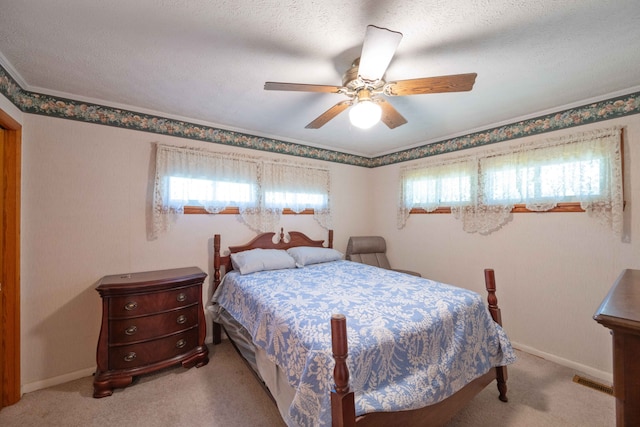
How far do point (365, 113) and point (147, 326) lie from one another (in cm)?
237

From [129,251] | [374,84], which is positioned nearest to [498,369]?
[374,84]

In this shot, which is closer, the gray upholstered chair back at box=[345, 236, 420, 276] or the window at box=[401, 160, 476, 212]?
the window at box=[401, 160, 476, 212]

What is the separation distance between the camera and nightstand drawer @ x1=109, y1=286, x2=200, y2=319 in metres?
1.96

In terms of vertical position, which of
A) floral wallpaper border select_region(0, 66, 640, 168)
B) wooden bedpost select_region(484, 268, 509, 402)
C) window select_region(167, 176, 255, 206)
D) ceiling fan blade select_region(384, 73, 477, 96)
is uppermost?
floral wallpaper border select_region(0, 66, 640, 168)

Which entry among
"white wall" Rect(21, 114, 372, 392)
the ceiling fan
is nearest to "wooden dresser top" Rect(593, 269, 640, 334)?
the ceiling fan

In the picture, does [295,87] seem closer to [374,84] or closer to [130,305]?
[374,84]

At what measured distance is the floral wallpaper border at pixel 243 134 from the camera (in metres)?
2.02

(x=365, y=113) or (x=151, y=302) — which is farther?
(x=151, y=302)

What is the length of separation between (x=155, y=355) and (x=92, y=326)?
0.69 m

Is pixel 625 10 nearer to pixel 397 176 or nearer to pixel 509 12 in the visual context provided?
pixel 509 12

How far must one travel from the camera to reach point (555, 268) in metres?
2.38

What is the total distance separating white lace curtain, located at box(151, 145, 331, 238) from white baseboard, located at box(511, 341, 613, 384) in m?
2.60

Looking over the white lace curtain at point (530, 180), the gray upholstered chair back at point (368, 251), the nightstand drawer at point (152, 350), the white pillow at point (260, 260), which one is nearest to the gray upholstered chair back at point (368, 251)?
the gray upholstered chair back at point (368, 251)

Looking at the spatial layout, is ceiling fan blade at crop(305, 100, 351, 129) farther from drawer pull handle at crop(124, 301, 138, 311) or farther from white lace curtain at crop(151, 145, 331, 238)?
drawer pull handle at crop(124, 301, 138, 311)
